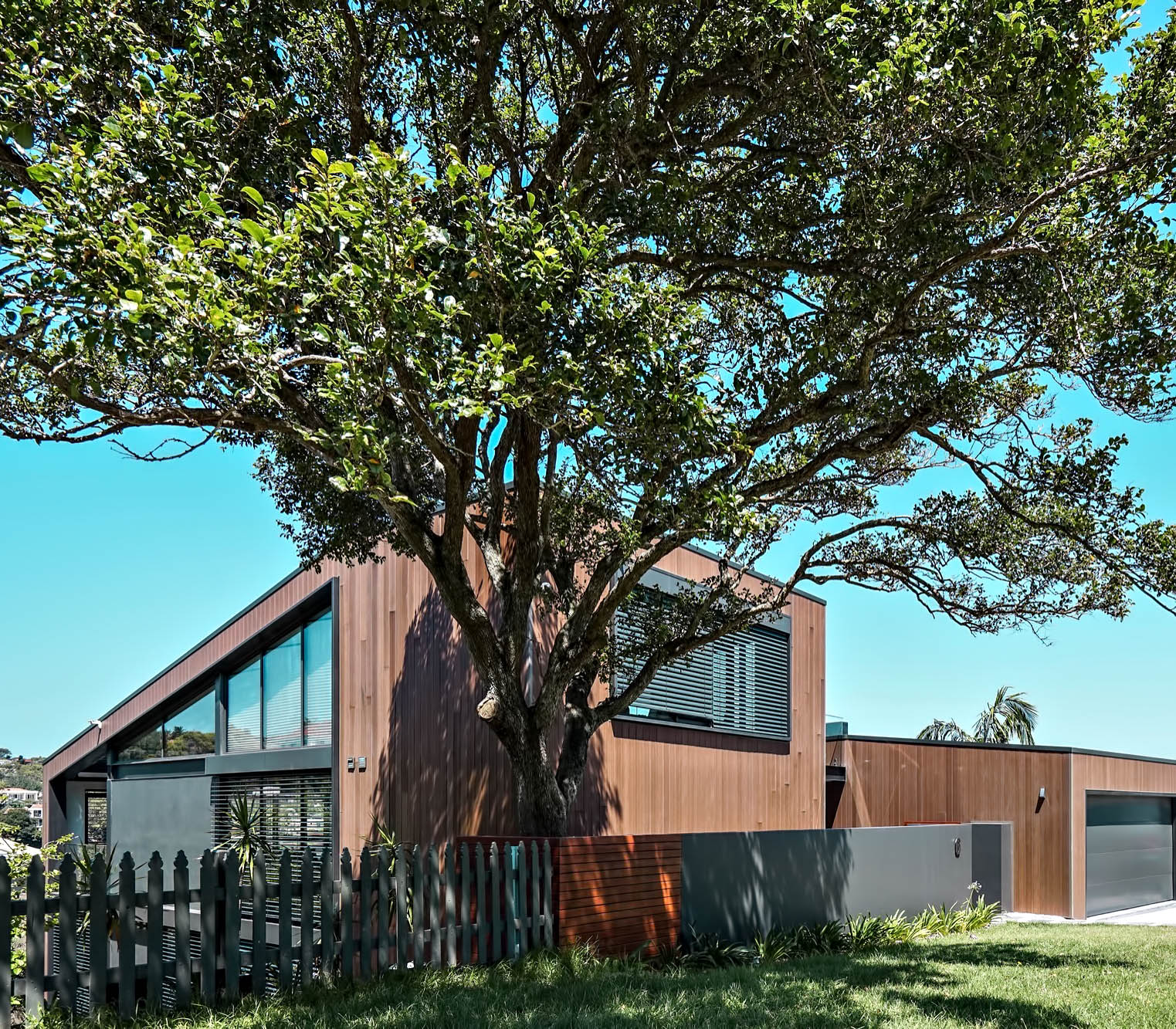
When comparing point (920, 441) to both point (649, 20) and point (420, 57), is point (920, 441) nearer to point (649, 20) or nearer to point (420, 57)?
point (649, 20)

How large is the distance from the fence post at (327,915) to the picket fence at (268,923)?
1cm

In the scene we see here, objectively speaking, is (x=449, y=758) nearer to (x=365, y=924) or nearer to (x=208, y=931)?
(x=365, y=924)

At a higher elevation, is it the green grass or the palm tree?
the green grass

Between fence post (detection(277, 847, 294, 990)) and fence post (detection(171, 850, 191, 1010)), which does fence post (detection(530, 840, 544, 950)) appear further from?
fence post (detection(171, 850, 191, 1010))

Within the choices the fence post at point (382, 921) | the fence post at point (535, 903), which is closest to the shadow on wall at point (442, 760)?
the fence post at point (535, 903)

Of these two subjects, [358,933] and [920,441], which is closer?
[358,933]

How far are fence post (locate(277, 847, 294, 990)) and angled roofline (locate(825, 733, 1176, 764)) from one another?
17077 mm

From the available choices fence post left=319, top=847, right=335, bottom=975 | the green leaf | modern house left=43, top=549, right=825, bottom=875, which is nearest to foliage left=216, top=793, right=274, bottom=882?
modern house left=43, top=549, right=825, bottom=875

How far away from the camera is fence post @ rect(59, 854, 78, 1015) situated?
706 centimetres

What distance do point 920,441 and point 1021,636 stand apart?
113 inches

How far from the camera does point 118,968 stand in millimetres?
7250

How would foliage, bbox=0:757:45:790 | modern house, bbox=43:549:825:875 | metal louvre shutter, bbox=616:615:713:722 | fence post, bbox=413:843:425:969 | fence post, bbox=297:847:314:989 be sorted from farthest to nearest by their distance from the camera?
foliage, bbox=0:757:45:790, metal louvre shutter, bbox=616:615:713:722, modern house, bbox=43:549:825:875, fence post, bbox=413:843:425:969, fence post, bbox=297:847:314:989

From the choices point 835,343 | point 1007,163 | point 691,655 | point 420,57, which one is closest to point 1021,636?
point 691,655

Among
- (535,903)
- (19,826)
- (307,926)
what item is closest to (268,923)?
(307,926)
